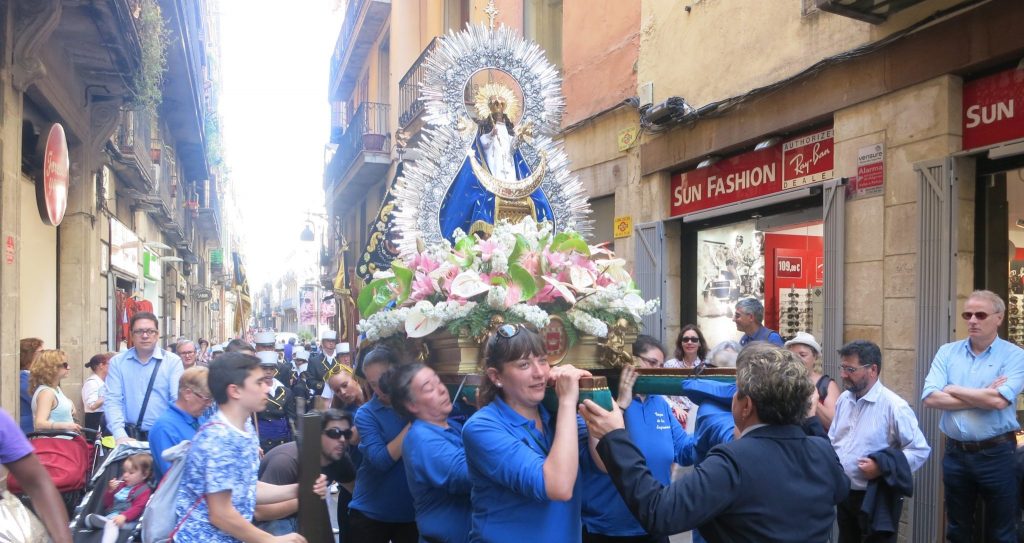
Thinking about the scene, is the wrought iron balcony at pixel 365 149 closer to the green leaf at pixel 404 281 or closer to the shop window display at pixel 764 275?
the shop window display at pixel 764 275

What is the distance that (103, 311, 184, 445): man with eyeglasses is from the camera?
19.7ft

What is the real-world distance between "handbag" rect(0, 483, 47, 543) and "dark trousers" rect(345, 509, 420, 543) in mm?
1324

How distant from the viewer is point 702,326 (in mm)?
9359

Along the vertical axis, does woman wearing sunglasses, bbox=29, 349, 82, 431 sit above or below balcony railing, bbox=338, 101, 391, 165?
below

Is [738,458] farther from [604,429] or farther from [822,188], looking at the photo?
[822,188]

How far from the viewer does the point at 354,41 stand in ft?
69.2

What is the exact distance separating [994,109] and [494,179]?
12.0 ft

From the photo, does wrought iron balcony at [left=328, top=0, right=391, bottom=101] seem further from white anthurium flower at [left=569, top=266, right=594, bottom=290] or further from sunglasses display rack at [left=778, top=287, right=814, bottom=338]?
white anthurium flower at [left=569, top=266, right=594, bottom=290]

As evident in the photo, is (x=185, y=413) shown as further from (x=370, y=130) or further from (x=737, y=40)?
(x=370, y=130)

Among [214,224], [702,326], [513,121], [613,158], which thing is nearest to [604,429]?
[513,121]

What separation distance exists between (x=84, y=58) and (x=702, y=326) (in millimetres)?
7672

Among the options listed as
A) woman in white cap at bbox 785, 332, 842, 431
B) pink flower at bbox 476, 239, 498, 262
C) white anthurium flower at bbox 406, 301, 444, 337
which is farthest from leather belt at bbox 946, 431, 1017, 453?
white anthurium flower at bbox 406, 301, 444, 337

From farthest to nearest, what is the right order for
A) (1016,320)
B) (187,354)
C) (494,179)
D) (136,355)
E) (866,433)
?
(187,354) < (136,355) < (1016,320) < (494,179) < (866,433)

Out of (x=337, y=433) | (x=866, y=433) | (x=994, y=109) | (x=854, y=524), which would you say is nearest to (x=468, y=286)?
(x=337, y=433)
